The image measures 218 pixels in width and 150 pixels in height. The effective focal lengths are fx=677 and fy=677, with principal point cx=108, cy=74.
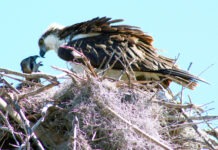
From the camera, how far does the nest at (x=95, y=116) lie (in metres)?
6.71

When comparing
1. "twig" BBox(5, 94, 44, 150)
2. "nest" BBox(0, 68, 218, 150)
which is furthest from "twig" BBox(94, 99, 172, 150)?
"twig" BBox(5, 94, 44, 150)

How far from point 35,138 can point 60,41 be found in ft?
9.43

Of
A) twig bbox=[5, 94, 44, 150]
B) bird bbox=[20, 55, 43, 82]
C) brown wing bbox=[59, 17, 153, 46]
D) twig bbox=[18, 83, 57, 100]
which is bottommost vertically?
bird bbox=[20, 55, 43, 82]

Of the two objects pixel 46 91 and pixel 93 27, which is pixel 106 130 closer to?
pixel 46 91

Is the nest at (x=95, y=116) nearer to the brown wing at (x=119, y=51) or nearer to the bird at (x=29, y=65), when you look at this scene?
the brown wing at (x=119, y=51)

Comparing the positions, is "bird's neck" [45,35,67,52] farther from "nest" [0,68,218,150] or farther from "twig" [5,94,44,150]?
"twig" [5,94,44,150]

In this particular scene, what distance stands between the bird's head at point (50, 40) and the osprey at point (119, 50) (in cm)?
46

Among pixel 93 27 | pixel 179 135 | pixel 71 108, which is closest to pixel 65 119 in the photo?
pixel 71 108

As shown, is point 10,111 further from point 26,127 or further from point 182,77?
point 182,77

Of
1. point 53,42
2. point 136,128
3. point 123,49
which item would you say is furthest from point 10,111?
point 53,42

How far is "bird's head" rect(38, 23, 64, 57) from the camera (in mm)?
9317

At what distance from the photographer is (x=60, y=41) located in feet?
29.8

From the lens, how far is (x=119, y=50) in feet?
27.2

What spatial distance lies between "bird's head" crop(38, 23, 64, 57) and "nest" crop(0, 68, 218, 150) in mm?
1955
